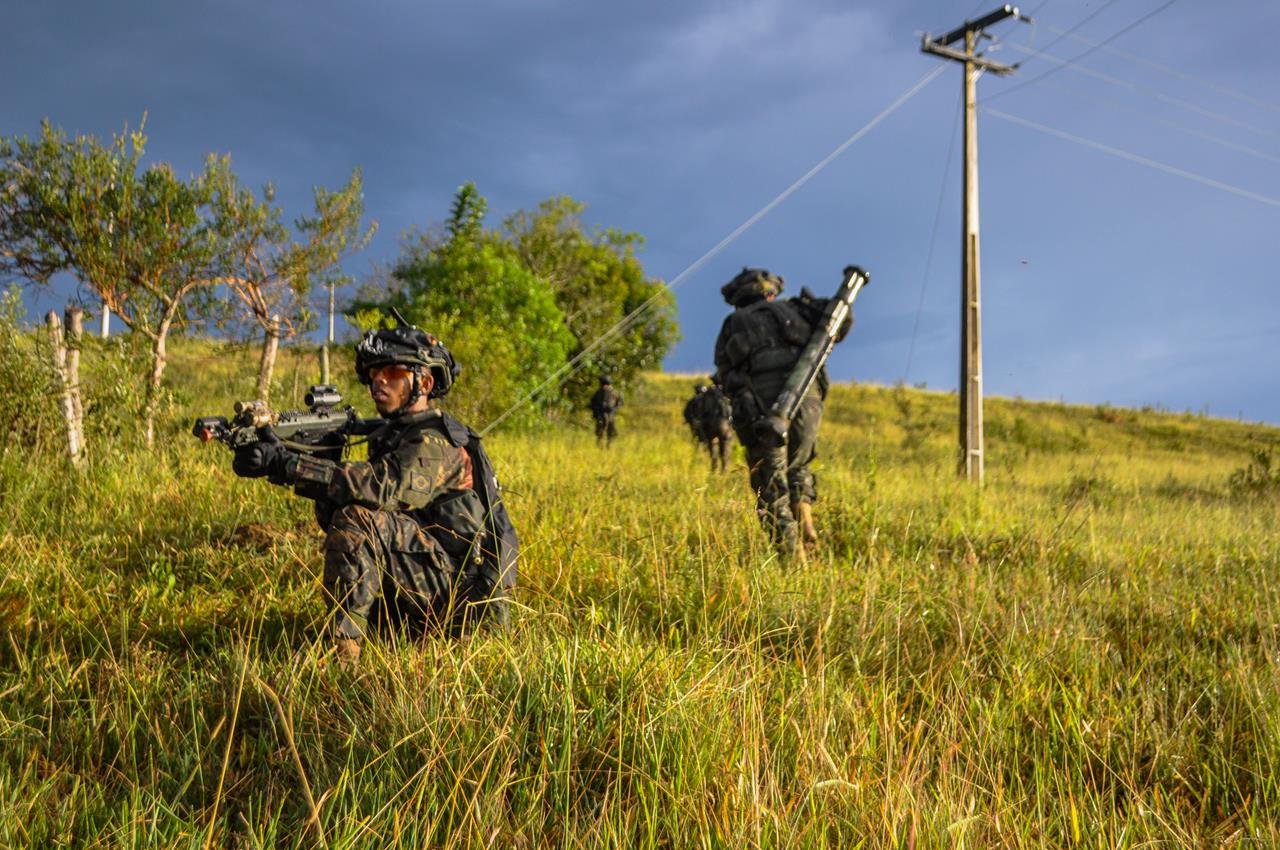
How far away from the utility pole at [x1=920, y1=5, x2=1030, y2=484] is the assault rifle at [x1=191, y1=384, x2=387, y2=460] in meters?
8.95

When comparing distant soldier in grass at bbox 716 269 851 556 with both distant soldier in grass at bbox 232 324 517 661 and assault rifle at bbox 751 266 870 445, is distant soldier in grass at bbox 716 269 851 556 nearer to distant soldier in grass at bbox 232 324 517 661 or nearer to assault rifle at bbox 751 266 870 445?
assault rifle at bbox 751 266 870 445

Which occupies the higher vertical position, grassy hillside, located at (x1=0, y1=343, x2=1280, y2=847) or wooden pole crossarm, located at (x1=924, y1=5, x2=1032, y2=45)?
wooden pole crossarm, located at (x1=924, y1=5, x2=1032, y2=45)

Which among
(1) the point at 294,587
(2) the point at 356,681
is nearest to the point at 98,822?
(2) the point at 356,681

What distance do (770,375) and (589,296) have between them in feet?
65.3

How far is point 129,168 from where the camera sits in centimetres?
911

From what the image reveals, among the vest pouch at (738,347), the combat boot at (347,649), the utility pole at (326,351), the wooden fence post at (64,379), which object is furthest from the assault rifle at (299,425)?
the utility pole at (326,351)

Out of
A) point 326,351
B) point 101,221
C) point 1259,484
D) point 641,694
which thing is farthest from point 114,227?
point 1259,484

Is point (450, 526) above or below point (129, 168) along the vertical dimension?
below

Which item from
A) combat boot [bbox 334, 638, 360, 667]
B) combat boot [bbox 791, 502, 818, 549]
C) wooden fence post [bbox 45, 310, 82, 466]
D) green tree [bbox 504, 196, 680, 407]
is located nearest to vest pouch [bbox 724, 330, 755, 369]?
combat boot [bbox 791, 502, 818, 549]

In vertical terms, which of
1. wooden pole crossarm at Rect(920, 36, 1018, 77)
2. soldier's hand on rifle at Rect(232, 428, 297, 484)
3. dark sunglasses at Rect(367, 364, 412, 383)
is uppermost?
wooden pole crossarm at Rect(920, 36, 1018, 77)

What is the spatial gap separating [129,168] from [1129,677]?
10.4 meters

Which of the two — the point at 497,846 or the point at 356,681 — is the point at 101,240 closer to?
the point at 356,681

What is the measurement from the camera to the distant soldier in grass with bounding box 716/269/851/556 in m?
5.57

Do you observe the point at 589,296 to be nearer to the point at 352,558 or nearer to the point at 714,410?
the point at 714,410
